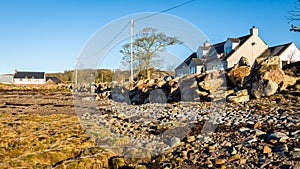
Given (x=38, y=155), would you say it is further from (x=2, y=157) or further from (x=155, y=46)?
(x=155, y=46)

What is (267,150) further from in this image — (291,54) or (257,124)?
(291,54)

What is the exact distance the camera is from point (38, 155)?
4.78 m

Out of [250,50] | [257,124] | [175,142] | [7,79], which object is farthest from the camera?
[7,79]

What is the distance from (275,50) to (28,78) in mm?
57645

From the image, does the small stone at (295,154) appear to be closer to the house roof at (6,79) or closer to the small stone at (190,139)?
the small stone at (190,139)

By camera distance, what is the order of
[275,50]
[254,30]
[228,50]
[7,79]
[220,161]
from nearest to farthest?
1. [220,161]
2. [275,50]
3. [254,30]
4. [228,50]
5. [7,79]

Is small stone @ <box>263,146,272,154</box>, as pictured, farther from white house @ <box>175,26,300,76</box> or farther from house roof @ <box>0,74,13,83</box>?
house roof @ <box>0,74,13,83</box>

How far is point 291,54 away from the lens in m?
23.8

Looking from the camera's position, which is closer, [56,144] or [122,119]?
[56,144]

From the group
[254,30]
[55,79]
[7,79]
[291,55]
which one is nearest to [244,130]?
[291,55]

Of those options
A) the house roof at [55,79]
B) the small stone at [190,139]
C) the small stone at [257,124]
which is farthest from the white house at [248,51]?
the house roof at [55,79]

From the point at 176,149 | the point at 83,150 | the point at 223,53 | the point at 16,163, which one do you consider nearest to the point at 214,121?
the point at 176,149

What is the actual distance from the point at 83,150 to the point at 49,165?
851mm

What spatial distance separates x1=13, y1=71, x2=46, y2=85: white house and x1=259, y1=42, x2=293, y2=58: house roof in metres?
54.7
